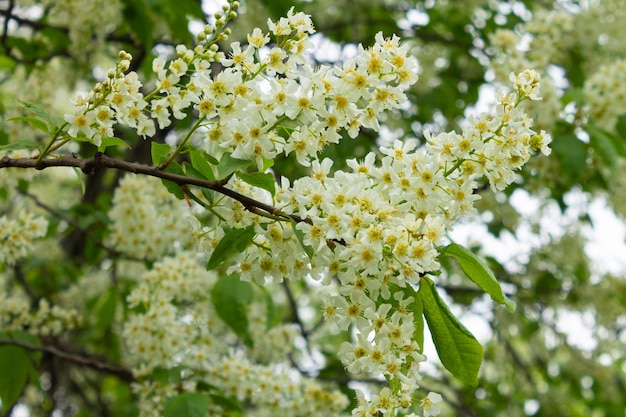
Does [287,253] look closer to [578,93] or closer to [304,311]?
[578,93]

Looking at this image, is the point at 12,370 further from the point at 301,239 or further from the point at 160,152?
the point at 301,239

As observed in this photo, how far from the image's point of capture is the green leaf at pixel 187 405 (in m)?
3.00

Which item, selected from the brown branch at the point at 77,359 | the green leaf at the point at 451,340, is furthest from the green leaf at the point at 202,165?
the brown branch at the point at 77,359

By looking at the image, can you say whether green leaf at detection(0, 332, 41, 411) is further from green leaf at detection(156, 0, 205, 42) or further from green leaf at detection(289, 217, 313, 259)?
green leaf at detection(289, 217, 313, 259)

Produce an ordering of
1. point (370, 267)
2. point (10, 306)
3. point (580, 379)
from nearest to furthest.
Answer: point (370, 267) < point (10, 306) < point (580, 379)

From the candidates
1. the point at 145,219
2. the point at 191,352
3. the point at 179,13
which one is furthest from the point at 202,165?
the point at 179,13

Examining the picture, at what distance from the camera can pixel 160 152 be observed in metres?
1.98

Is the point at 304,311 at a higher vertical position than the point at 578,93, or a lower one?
lower

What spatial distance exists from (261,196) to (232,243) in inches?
8.6

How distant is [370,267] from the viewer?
1.73 meters

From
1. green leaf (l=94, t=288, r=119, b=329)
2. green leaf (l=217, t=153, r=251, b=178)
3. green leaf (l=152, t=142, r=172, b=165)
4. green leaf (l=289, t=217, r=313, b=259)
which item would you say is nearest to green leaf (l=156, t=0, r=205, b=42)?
green leaf (l=94, t=288, r=119, b=329)

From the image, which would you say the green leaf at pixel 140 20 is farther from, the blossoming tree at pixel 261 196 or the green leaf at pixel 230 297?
the green leaf at pixel 230 297

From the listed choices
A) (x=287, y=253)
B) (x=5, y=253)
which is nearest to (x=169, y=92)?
(x=287, y=253)

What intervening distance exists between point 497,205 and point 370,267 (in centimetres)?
413
